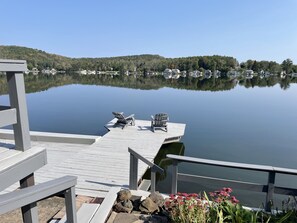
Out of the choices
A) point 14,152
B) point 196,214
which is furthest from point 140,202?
point 14,152

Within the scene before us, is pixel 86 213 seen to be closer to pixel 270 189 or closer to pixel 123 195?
pixel 123 195

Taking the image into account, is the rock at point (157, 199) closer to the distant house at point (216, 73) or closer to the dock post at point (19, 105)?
the dock post at point (19, 105)

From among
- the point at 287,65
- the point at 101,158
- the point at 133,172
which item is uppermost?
the point at 287,65

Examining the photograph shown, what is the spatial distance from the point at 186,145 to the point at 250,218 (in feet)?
24.0

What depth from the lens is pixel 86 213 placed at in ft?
10.7

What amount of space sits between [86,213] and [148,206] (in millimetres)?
848

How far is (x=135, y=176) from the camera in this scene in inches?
163

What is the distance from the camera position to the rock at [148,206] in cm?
336

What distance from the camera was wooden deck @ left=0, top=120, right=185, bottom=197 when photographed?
Result: 4.94m

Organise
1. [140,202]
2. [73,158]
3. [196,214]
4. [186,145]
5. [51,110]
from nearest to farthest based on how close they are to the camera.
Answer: [196,214]
[140,202]
[73,158]
[186,145]
[51,110]

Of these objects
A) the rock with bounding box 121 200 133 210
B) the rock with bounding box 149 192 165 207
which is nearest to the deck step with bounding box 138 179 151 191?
the rock with bounding box 149 192 165 207

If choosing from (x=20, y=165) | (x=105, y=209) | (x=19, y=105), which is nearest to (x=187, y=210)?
(x=105, y=209)

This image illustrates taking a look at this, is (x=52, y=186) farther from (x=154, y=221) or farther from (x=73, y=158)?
(x=73, y=158)

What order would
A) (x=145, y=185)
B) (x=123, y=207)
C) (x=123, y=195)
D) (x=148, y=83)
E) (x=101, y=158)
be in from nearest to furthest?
(x=123, y=207) → (x=123, y=195) → (x=145, y=185) → (x=101, y=158) → (x=148, y=83)
